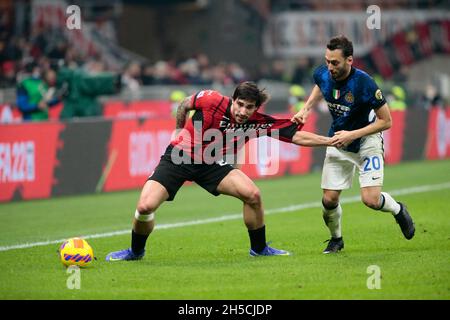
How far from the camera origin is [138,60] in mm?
32438

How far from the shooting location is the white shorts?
431 inches

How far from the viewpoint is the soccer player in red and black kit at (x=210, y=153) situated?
1044 cm

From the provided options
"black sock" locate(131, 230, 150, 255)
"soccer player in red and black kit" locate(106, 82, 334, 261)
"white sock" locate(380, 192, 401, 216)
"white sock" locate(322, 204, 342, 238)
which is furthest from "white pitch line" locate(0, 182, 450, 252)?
"white sock" locate(380, 192, 401, 216)

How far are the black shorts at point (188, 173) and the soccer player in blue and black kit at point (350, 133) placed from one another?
94cm

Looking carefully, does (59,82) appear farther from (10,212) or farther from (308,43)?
(308,43)

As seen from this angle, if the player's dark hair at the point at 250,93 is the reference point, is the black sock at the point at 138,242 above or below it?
below

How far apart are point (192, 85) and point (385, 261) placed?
1829 centimetres

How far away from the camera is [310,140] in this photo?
10484 mm

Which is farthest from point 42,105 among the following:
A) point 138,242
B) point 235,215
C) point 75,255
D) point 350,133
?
point 350,133

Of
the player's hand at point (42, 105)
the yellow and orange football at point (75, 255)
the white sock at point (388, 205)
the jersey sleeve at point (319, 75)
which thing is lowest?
the yellow and orange football at point (75, 255)

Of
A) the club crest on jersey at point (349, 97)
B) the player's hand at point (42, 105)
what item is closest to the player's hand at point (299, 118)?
the club crest on jersey at point (349, 97)

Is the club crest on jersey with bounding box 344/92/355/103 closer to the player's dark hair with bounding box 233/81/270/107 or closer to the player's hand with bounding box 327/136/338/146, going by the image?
the player's hand with bounding box 327/136/338/146

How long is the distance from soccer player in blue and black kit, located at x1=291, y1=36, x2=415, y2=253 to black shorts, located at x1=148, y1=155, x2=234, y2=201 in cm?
94

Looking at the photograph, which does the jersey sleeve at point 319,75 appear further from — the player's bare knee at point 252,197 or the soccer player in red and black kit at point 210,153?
the player's bare knee at point 252,197
